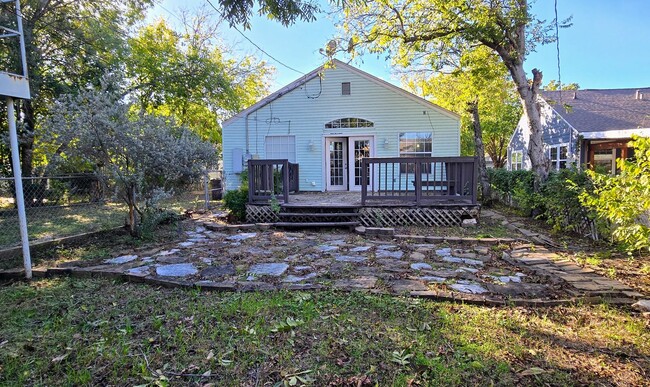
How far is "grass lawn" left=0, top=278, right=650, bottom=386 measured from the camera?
1954mm

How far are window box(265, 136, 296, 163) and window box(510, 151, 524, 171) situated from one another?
11.7m

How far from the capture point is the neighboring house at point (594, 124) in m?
11.1

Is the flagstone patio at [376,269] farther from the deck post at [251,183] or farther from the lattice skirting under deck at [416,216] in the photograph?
the deck post at [251,183]

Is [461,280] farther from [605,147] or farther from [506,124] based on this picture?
[506,124]

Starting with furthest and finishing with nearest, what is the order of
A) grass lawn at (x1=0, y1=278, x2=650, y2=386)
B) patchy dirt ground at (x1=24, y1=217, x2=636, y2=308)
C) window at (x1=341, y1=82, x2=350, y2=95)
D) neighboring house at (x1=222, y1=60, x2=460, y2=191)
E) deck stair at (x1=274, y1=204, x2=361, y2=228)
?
1. window at (x1=341, y1=82, x2=350, y2=95)
2. neighboring house at (x1=222, y1=60, x2=460, y2=191)
3. deck stair at (x1=274, y1=204, x2=361, y2=228)
4. patchy dirt ground at (x1=24, y1=217, x2=636, y2=308)
5. grass lawn at (x1=0, y1=278, x2=650, y2=386)

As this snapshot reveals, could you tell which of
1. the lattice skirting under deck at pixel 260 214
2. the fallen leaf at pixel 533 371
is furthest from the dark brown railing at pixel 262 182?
the fallen leaf at pixel 533 371

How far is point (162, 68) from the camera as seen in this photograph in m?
12.8

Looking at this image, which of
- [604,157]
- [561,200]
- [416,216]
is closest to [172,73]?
[416,216]

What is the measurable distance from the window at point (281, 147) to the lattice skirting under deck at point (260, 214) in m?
4.55

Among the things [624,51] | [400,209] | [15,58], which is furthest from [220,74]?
[624,51]

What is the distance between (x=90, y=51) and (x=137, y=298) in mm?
10788

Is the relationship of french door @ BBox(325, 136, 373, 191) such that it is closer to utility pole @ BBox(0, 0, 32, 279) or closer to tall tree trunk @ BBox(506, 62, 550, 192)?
tall tree trunk @ BBox(506, 62, 550, 192)

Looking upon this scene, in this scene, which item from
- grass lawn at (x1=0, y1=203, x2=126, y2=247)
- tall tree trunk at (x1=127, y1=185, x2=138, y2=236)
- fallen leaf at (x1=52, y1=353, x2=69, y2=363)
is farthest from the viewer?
grass lawn at (x1=0, y1=203, x2=126, y2=247)

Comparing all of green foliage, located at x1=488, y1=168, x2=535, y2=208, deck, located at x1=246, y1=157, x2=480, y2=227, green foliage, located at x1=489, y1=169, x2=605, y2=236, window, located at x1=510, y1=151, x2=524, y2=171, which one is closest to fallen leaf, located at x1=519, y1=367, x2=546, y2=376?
green foliage, located at x1=489, y1=169, x2=605, y2=236
